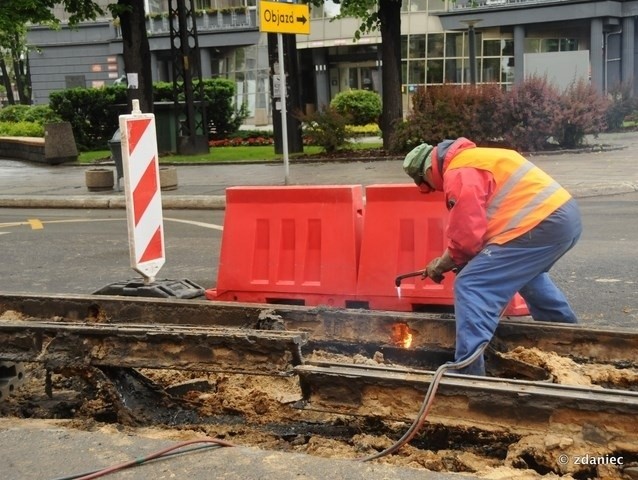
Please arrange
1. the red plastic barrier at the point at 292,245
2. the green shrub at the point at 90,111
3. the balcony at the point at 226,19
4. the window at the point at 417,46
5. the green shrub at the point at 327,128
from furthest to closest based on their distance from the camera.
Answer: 1. the balcony at the point at 226,19
2. the window at the point at 417,46
3. the green shrub at the point at 90,111
4. the green shrub at the point at 327,128
5. the red plastic barrier at the point at 292,245

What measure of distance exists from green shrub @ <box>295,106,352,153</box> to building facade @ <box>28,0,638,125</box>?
1649cm

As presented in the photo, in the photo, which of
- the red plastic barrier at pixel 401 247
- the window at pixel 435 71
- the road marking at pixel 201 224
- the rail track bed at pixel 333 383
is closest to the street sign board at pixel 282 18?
the road marking at pixel 201 224

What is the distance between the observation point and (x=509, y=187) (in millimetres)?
4344

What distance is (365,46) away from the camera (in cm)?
4544

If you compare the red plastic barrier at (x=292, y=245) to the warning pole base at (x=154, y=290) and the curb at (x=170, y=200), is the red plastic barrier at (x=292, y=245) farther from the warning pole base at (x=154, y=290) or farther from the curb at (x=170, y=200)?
the curb at (x=170, y=200)

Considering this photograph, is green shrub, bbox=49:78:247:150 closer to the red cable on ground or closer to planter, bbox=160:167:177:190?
planter, bbox=160:167:177:190

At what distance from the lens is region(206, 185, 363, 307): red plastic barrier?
5898 mm

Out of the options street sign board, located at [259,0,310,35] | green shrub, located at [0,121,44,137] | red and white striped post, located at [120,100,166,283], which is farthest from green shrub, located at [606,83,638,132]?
A: red and white striped post, located at [120,100,166,283]

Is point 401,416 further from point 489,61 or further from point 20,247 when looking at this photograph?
point 489,61

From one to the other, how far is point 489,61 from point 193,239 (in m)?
34.0

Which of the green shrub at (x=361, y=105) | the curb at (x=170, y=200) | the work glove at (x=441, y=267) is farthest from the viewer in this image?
the green shrub at (x=361, y=105)

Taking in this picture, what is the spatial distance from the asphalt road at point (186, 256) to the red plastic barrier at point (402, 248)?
49.0 inches

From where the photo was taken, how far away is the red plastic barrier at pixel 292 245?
5.90 m

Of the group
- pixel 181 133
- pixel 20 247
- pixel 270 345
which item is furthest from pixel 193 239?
pixel 181 133
